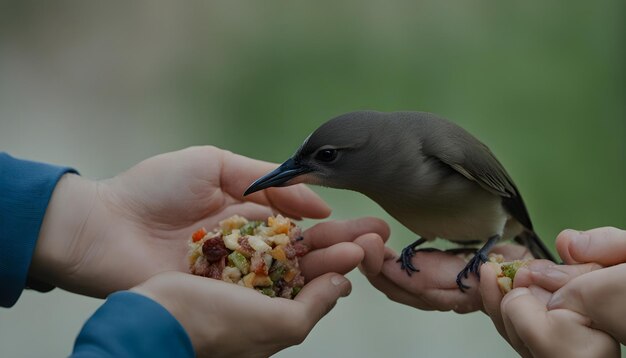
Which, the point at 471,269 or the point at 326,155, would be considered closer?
the point at 326,155

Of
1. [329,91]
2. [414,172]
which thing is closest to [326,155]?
[414,172]

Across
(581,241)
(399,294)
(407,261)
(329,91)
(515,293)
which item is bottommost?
(399,294)

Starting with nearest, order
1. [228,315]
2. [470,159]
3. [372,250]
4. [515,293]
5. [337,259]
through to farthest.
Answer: [228,315]
[515,293]
[337,259]
[372,250]
[470,159]

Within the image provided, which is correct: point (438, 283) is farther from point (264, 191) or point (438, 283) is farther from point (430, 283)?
point (264, 191)

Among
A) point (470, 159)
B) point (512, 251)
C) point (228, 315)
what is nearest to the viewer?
point (228, 315)

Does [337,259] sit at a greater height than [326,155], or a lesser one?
lesser

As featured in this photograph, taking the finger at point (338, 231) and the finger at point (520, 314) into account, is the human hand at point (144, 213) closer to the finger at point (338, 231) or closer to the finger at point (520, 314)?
the finger at point (338, 231)
